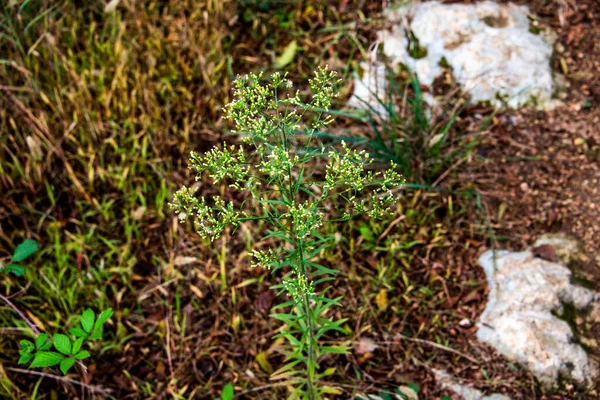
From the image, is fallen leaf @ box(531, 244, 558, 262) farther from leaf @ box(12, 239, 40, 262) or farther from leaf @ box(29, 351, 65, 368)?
leaf @ box(12, 239, 40, 262)

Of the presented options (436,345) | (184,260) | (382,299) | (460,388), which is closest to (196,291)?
(184,260)

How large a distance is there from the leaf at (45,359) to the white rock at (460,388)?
1758 millimetres

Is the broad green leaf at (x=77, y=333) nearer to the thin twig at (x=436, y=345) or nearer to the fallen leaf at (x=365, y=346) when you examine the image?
the fallen leaf at (x=365, y=346)

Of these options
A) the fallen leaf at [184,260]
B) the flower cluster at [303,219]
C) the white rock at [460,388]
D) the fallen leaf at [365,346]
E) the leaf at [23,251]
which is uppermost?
the flower cluster at [303,219]

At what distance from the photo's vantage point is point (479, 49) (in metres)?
3.77

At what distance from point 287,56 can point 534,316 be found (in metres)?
2.31

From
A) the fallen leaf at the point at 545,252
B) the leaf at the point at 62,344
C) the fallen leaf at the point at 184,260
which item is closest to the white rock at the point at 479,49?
the fallen leaf at the point at 545,252

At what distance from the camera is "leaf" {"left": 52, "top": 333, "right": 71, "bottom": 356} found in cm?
227

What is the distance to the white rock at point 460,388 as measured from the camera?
8.84 ft

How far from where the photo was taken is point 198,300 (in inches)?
122

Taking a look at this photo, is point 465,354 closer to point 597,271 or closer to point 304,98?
point 597,271

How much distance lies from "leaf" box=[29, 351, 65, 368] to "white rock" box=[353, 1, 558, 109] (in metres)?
2.39

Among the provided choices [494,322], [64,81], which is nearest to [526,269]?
[494,322]

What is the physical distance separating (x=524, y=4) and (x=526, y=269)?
2.06 meters
